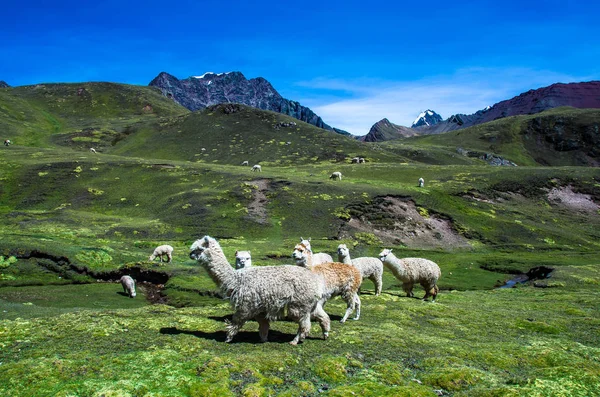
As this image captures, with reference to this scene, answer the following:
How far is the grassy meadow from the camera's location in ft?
36.5

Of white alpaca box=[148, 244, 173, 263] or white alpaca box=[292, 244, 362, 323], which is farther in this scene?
white alpaca box=[148, 244, 173, 263]

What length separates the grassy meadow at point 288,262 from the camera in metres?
11.1

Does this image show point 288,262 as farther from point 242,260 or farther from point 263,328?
point 263,328

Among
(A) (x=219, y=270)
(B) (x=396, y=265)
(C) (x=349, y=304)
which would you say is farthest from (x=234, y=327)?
(B) (x=396, y=265)

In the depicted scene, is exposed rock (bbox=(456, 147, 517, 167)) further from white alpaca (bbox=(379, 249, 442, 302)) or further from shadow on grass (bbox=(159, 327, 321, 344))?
shadow on grass (bbox=(159, 327, 321, 344))

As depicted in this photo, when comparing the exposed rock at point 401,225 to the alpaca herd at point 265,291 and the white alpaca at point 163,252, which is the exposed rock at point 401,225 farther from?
the alpaca herd at point 265,291

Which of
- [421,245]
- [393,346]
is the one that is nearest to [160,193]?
[421,245]

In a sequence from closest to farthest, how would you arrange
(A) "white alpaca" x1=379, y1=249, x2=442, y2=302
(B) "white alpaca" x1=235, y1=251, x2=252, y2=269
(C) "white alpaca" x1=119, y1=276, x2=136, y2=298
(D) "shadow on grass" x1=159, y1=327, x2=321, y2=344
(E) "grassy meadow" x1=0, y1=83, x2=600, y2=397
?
(E) "grassy meadow" x1=0, y1=83, x2=600, y2=397, (D) "shadow on grass" x1=159, y1=327, x2=321, y2=344, (B) "white alpaca" x1=235, y1=251, x2=252, y2=269, (C) "white alpaca" x1=119, y1=276, x2=136, y2=298, (A) "white alpaca" x1=379, y1=249, x2=442, y2=302

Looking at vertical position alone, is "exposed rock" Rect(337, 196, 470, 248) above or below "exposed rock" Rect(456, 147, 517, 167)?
below

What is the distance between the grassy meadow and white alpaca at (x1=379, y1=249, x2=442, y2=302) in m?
1.25

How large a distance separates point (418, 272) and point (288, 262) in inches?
598

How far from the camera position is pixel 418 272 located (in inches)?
1032

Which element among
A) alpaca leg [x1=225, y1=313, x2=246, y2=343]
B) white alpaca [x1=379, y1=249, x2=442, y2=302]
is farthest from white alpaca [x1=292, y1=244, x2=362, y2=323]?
white alpaca [x1=379, y1=249, x2=442, y2=302]

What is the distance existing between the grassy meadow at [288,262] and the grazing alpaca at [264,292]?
0.86 metres
